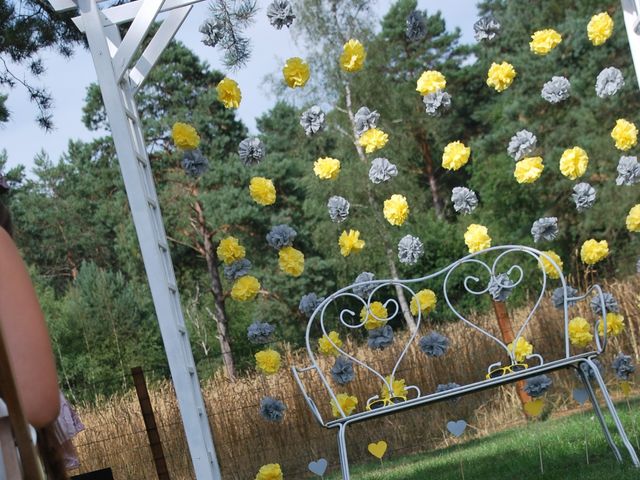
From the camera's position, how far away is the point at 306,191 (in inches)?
726

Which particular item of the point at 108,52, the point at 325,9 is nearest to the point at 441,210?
the point at 325,9

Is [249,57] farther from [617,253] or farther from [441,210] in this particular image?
[441,210]

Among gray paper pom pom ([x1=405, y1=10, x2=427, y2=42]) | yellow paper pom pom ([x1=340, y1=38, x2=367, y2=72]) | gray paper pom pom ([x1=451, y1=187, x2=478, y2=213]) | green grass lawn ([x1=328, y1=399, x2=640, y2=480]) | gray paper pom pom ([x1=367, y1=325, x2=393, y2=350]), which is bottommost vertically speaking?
green grass lawn ([x1=328, y1=399, x2=640, y2=480])

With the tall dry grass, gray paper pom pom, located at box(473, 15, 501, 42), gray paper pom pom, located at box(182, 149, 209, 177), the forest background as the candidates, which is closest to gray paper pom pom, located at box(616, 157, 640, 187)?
gray paper pom pom, located at box(473, 15, 501, 42)

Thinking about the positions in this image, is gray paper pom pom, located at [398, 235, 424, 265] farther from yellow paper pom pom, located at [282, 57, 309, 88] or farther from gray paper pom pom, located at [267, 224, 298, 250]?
yellow paper pom pom, located at [282, 57, 309, 88]

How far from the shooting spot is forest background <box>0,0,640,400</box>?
15688 mm

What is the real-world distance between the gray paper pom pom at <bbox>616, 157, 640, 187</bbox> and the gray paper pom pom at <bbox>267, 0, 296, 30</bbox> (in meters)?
1.79

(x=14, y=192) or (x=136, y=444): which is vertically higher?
(x=14, y=192)

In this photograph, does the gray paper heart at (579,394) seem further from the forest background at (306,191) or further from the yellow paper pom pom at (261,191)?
the forest background at (306,191)

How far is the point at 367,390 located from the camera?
7609 millimetres

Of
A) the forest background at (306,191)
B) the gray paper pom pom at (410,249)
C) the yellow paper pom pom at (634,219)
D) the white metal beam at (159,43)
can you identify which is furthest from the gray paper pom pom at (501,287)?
the forest background at (306,191)

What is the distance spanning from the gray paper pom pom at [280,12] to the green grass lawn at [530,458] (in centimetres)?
213

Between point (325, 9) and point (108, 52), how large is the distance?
1325 centimetres

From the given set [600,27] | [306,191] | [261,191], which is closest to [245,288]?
[261,191]
